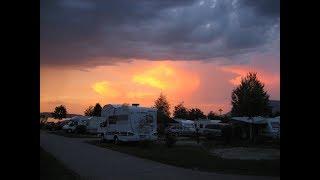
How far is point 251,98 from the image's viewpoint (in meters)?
48.5

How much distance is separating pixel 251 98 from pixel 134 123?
16142mm

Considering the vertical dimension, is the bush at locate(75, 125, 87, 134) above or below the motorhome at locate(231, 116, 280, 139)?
below

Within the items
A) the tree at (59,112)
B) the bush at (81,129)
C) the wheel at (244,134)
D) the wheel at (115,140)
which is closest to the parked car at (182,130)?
the bush at (81,129)

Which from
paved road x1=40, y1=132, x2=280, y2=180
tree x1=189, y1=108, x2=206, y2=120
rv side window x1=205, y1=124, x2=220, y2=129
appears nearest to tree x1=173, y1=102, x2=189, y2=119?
tree x1=189, y1=108, x2=206, y2=120

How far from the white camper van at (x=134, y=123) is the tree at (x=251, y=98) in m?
13.3

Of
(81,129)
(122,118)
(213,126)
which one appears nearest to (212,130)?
(213,126)

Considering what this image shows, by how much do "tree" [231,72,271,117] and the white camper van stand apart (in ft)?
43.7

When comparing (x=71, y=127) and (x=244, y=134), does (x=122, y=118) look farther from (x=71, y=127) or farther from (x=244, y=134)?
(x=71, y=127)

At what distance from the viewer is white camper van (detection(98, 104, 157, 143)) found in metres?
36.0

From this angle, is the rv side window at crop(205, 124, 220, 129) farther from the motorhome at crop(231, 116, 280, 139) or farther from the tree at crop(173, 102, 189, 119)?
the tree at crop(173, 102, 189, 119)

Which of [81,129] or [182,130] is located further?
[81,129]
